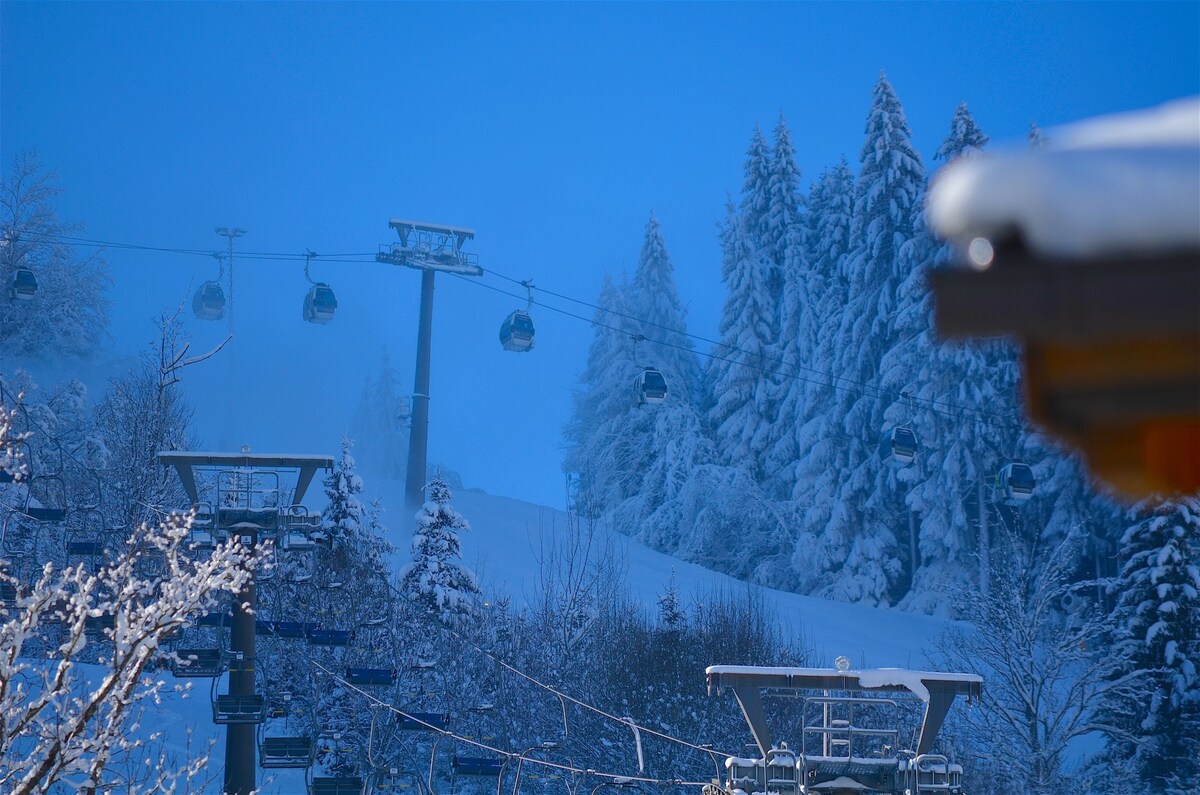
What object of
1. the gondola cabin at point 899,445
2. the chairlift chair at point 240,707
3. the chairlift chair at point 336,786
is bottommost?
the chairlift chair at point 336,786

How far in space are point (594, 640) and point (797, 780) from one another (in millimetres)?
15788

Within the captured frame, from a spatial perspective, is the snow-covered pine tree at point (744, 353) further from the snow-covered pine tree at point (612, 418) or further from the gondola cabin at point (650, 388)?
the gondola cabin at point (650, 388)

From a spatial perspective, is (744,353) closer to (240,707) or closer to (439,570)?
(439,570)

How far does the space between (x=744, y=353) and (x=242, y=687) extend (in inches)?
1109

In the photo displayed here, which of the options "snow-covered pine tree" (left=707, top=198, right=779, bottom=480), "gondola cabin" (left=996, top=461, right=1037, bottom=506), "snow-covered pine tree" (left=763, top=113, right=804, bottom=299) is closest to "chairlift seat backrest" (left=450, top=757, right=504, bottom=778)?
"gondola cabin" (left=996, top=461, right=1037, bottom=506)

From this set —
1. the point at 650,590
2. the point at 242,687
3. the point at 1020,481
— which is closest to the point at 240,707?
the point at 242,687

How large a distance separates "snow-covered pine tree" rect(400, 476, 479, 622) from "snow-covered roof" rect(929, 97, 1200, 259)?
2593 cm

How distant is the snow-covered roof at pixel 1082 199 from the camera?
1642 mm

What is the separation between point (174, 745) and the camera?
23.5 m

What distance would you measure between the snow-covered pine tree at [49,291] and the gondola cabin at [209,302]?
2242 centimetres

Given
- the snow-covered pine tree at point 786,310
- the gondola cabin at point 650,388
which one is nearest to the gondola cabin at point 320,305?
the gondola cabin at point 650,388

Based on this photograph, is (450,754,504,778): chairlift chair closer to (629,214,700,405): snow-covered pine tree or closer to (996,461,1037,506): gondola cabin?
(996,461,1037,506): gondola cabin

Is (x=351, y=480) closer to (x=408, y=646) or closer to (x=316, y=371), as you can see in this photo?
(x=408, y=646)

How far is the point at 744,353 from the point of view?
42.2 meters
